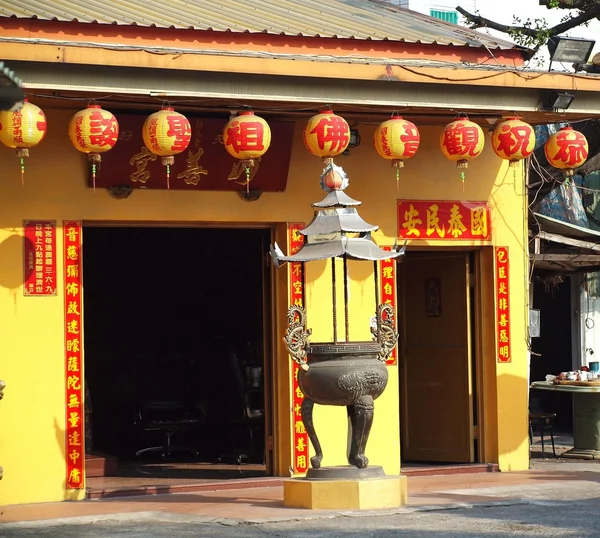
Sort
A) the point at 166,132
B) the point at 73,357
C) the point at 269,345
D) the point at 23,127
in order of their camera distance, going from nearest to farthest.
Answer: the point at 23,127 → the point at 166,132 → the point at 73,357 → the point at 269,345

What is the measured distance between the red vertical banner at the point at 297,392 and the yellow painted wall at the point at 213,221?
0.10 metres

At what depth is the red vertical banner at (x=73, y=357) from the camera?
11000 mm

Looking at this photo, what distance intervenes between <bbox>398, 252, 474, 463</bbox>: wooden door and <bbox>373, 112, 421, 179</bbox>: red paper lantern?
7.03 feet

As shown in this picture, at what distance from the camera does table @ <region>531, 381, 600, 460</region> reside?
43.6 ft

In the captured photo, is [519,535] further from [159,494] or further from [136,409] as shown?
[136,409]

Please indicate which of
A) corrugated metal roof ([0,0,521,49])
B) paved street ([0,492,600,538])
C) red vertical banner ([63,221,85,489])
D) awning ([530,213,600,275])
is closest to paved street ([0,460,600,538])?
paved street ([0,492,600,538])

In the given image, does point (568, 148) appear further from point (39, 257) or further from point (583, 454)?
point (39, 257)

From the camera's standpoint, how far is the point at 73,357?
1105 centimetres

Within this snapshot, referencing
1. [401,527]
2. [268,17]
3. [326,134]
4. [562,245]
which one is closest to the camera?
[401,527]

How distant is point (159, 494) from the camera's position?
1122 cm

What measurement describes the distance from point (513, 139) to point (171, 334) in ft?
22.1

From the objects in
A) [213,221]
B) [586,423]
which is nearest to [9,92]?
[213,221]

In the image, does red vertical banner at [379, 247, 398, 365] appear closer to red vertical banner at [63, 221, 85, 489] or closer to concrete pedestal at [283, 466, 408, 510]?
concrete pedestal at [283, 466, 408, 510]

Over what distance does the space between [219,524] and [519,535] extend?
7.35 feet
